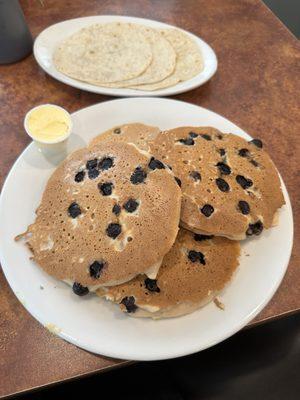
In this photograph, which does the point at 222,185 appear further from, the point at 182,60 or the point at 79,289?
the point at 182,60

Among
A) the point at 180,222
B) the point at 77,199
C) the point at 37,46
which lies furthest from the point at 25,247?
the point at 37,46

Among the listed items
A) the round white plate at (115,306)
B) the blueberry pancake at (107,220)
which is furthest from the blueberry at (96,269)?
the round white plate at (115,306)

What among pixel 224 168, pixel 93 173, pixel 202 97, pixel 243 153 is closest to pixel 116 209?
pixel 93 173

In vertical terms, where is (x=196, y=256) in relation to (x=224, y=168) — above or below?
below

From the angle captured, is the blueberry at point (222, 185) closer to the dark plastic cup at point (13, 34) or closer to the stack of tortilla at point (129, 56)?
the stack of tortilla at point (129, 56)

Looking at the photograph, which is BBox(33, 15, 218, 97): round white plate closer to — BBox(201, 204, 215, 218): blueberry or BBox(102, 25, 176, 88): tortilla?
BBox(102, 25, 176, 88): tortilla

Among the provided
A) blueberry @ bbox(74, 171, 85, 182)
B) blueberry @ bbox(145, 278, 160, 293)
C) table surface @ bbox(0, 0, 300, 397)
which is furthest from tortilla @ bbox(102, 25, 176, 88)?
blueberry @ bbox(145, 278, 160, 293)

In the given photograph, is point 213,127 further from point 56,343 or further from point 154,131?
point 56,343
